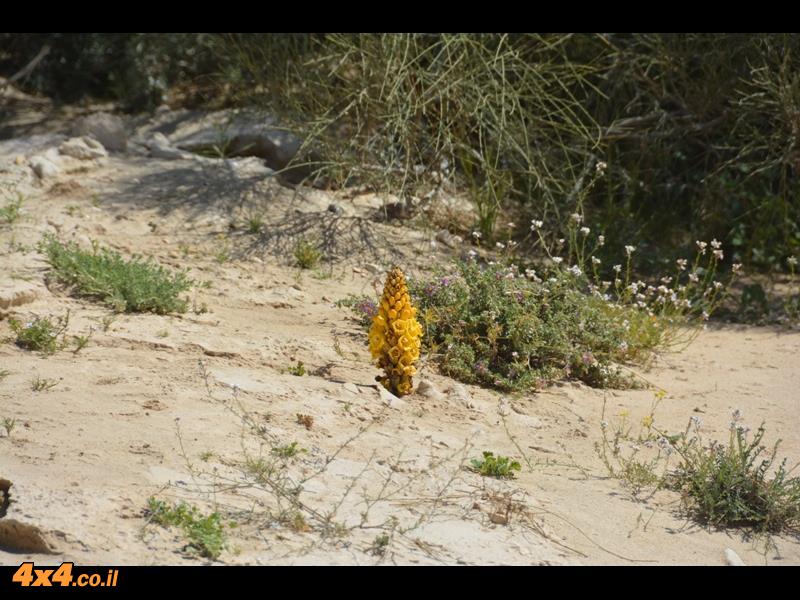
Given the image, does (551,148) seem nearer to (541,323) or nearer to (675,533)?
(541,323)

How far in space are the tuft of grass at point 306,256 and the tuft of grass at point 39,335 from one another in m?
1.75

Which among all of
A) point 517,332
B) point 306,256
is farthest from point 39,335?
point 517,332

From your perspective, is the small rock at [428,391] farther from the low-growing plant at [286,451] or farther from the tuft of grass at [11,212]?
the tuft of grass at [11,212]

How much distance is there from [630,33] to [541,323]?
324 centimetres

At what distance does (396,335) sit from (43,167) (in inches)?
131

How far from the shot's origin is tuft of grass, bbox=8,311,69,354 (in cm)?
442

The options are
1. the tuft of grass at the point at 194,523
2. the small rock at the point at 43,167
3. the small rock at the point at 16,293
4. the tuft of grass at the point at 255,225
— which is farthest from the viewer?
the small rock at the point at 43,167

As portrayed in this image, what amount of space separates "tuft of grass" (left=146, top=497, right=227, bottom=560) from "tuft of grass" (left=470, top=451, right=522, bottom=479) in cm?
104

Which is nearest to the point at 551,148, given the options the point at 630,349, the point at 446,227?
the point at 446,227

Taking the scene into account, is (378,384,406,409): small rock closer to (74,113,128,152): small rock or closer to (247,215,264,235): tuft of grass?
(247,215,264,235): tuft of grass

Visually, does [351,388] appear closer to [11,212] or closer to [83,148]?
[11,212]

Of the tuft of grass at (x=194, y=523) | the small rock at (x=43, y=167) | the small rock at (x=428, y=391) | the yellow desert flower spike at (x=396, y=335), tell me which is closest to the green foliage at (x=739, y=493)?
the small rock at (x=428, y=391)

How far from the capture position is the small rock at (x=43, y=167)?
6.66 m

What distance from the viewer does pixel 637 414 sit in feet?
15.5
